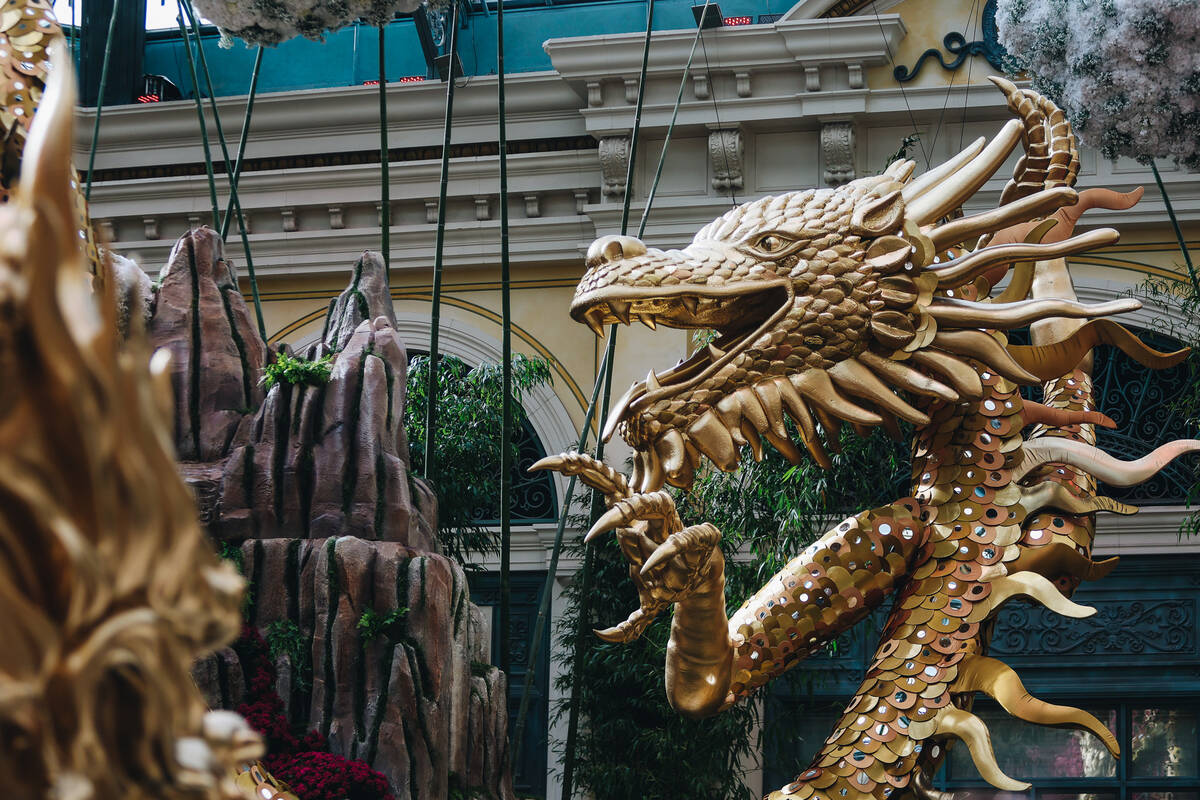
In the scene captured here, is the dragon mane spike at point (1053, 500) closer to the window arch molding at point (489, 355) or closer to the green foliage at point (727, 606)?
the green foliage at point (727, 606)

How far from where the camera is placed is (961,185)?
2.56 metres

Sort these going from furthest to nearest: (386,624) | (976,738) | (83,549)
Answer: (386,624) → (976,738) → (83,549)

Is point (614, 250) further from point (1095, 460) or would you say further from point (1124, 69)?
point (1124, 69)

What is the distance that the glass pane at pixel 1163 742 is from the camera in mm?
6848

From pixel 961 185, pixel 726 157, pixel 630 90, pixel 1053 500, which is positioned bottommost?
pixel 1053 500

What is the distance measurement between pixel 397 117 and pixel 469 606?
12.8ft

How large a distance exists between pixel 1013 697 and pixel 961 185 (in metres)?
0.85

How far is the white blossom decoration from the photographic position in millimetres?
5234

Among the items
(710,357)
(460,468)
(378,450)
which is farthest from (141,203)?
(710,357)

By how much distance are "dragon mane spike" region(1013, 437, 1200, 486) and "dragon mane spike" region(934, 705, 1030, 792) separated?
1.30ft

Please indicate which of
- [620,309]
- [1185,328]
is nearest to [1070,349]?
[620,309]

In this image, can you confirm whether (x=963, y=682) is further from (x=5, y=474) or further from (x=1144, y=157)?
(x=1144, y=157)

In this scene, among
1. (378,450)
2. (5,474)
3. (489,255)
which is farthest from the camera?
(489,255)

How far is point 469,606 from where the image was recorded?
4.83 metres
